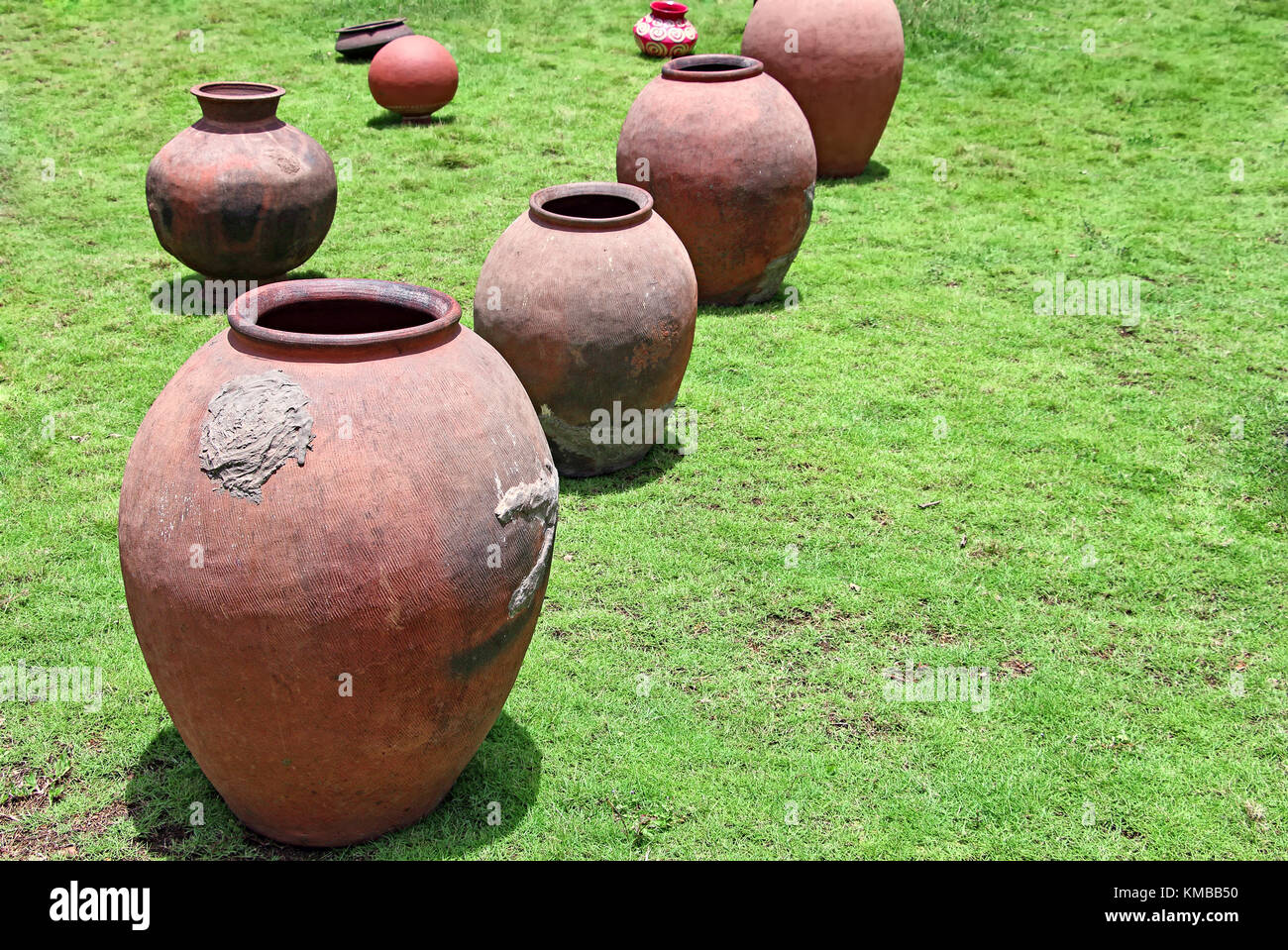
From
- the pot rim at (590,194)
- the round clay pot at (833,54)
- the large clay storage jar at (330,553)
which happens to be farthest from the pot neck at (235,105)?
the large clay storage jar at (330,553)

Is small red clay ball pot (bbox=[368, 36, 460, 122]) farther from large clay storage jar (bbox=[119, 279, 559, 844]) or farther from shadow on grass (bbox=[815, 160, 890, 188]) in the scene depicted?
large clay storage jar (bbox=[119, 279, 559, 844])

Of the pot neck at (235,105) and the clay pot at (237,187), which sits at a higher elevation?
the pot neck at (235,105)

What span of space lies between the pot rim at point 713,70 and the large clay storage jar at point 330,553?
16.5 ft

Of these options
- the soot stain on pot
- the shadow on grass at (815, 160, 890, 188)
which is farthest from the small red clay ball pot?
the soot stain on pot

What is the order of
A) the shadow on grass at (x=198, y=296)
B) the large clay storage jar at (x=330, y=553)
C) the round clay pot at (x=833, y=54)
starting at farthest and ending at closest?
the round clay pot at (x=833, y=54) < the shadow on grass at (x=198, y=296) < the large clay storage jar at (x=330, y=553)

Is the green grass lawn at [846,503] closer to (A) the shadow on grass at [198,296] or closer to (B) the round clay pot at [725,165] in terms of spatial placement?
(A) the shadow on grass at [198,296]

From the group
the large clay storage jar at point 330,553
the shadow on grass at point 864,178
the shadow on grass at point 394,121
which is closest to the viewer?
the large clay storage jar at point 330,553

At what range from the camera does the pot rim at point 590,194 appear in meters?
5.86

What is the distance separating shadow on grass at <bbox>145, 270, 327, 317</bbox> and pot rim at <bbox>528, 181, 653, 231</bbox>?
9.08ft

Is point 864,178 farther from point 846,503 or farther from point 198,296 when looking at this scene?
point 198,296

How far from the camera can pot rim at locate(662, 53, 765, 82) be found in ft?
26.3

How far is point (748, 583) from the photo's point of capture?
5.35 metres

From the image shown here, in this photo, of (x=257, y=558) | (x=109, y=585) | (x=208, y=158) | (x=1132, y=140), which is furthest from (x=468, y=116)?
(x=257, y=558)

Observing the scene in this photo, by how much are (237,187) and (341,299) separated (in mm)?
4226
